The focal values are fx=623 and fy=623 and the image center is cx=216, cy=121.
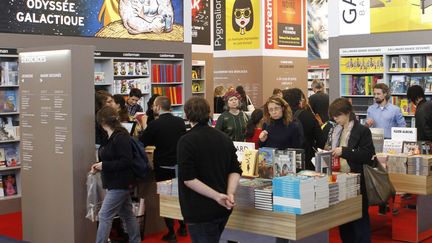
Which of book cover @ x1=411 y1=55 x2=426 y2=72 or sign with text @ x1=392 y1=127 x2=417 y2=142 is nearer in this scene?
sign with text @ x1=392 y1=127 x2=417 y2=142

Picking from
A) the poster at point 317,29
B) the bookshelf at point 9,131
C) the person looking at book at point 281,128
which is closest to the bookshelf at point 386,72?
the person looking at book at point 281,128

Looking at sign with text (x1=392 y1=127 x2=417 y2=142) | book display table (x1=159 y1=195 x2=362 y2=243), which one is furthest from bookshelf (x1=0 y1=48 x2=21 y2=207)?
sign with text (x1=392 y1=127 x2=417 y2=142)

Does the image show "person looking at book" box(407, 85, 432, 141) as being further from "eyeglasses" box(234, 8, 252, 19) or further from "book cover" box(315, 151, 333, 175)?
"eyeglasses" box(234, 8, 252, 19)

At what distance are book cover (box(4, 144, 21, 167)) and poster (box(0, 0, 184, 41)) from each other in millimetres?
1623

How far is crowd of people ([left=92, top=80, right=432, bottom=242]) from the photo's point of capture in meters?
4.04

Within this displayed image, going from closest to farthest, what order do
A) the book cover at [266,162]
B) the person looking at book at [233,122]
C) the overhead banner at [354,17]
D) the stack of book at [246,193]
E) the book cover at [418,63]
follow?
the stack of book at [246,193], the book cover at [266,162], the person looking at book at [233,122], the book cover at [418,63], the overhead banner at [354,17]

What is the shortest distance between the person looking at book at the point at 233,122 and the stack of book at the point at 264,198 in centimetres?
317

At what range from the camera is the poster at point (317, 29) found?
68.6ft

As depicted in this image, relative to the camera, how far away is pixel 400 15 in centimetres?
970

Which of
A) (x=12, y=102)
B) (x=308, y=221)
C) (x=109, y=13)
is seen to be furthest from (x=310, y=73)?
(x=308, y=221)

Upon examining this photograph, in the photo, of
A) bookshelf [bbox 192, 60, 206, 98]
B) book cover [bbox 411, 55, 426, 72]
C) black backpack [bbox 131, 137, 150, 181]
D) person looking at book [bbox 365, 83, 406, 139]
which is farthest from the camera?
bookshelf [bbox 192, 60, 206, 98]

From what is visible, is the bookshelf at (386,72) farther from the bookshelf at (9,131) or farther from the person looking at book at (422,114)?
the bookshelf at (9,131)

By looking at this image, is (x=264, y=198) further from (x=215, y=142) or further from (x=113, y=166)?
(x=113, y=166)

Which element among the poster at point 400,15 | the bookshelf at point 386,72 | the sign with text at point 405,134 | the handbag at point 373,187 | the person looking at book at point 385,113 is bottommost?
the handbag at point 373,187
